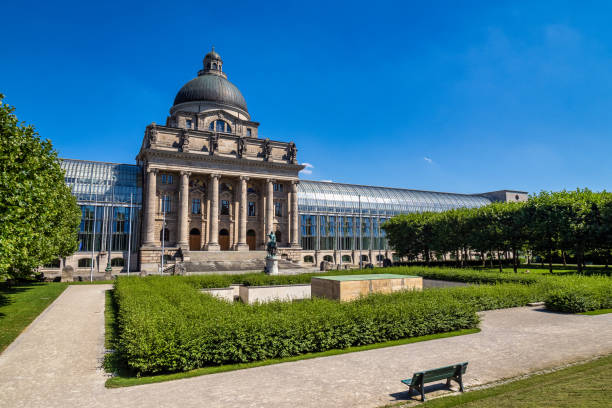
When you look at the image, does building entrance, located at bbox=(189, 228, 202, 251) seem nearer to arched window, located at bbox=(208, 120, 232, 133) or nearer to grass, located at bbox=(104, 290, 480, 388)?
arched window, located at bbox=(208, 120, 232, 133)

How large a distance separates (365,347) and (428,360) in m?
2.71

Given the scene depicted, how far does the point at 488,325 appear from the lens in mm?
18688

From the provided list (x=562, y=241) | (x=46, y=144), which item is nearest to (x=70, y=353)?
(x=46, y=144)

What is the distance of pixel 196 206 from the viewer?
215 feet

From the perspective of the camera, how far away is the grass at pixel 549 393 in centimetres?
856

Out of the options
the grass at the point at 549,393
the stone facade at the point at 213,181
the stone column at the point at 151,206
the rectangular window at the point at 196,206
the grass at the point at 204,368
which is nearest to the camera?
the grass at the point at 549,393

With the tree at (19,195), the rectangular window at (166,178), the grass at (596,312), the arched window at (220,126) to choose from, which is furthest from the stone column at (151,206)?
the grass at (596,312)

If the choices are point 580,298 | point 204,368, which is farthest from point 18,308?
point 580,298

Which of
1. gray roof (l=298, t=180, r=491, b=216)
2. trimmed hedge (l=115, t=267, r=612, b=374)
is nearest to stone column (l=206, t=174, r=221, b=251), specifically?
gray roof (l=298, t=180, r=491, b=216)

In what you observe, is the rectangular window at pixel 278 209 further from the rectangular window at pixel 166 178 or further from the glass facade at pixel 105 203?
the glass facade at pixel 105 203

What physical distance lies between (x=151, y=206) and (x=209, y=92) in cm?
2495

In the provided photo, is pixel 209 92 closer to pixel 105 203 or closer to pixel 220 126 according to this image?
pixel 220 126

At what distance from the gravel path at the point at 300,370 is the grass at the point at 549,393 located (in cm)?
85

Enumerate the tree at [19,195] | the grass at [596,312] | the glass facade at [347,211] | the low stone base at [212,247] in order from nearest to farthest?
the tree at [19,195] → the grass at [596,312] → the low stone base at [212,247] → the glass facade at [347,211]
